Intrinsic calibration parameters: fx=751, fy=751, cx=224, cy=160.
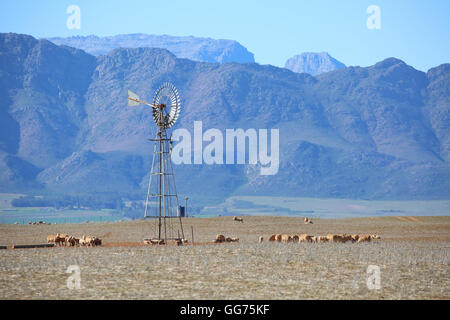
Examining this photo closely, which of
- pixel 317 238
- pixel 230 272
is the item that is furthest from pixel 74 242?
pixel 230 272

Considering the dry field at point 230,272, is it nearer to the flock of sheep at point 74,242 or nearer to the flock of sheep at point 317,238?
the flock of sheep at point 317,238

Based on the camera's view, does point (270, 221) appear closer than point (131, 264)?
No

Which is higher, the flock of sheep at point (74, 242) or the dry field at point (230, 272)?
the flock of sheep at point (74, 242)

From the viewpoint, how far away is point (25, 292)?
2792 cm

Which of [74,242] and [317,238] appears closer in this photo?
[74,242]

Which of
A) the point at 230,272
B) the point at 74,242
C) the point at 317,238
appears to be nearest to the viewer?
the point at 230,272

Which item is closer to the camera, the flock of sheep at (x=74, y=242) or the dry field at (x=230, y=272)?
the dry field at (x=230, y=272)

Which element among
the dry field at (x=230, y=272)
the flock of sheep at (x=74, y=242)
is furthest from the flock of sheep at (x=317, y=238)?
the flock of sheep at (x=74, y=242)

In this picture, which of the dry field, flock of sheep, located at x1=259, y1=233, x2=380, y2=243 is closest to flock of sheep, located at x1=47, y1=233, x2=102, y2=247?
the dry field

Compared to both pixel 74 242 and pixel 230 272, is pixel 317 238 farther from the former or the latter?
pixel 230 272

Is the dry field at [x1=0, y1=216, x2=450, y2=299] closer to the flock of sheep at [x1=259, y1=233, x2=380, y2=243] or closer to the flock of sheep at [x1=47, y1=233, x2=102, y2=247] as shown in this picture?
the flock of sheep at [x1=259, y1=233, x2=380, y2=243]
